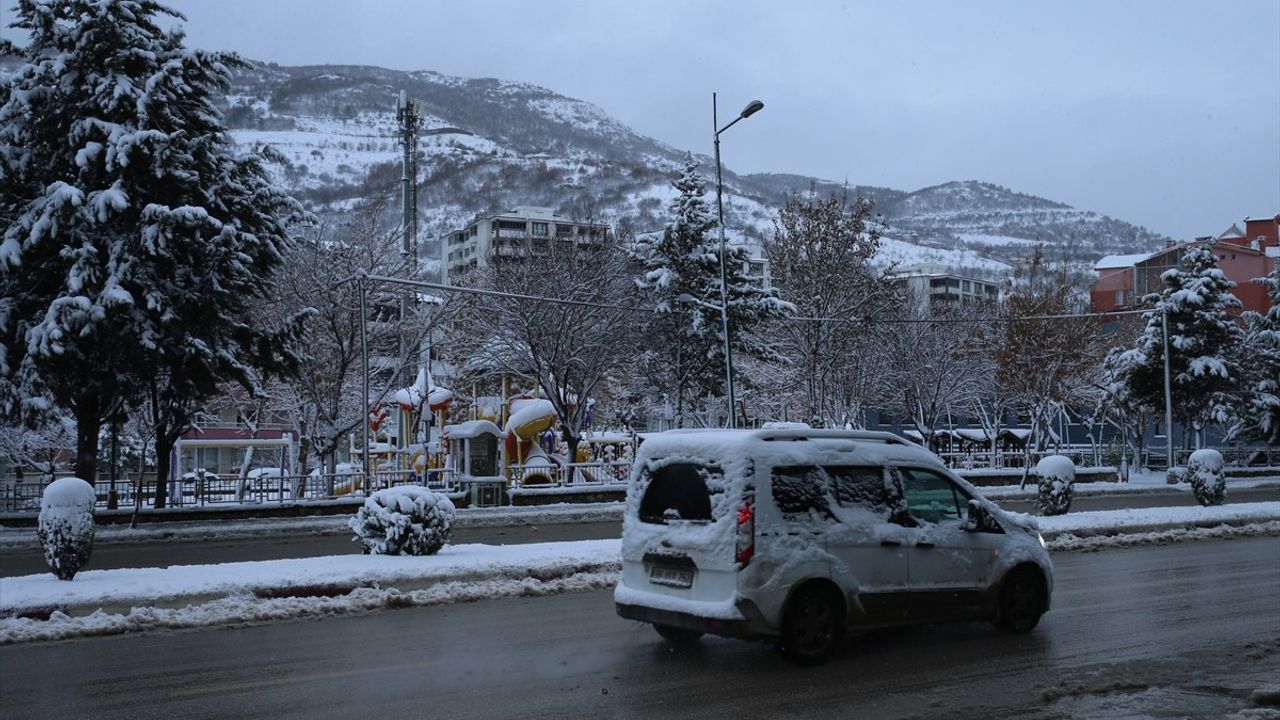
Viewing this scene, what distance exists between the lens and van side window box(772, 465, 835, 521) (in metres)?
9.14

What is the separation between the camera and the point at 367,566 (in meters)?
14.9

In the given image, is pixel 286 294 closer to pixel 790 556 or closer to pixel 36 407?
pixel 36 407

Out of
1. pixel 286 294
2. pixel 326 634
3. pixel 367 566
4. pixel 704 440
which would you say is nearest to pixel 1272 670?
pixel 704 440

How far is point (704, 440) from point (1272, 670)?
464cm

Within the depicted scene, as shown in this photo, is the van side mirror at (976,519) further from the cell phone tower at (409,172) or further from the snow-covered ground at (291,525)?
the cell phone tower at (409,172)

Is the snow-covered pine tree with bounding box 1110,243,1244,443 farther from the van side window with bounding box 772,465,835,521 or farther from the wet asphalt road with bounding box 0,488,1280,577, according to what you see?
the van side window with bounding box 772,465,835,521

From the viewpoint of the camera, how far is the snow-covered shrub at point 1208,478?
27719 mm

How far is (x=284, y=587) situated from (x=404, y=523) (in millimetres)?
2659

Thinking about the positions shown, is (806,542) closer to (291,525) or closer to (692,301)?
(291,525)

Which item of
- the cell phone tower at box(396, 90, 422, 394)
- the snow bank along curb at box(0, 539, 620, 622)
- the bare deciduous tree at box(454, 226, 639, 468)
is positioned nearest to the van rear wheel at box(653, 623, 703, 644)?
the snow bank along curb at box(0, 539, 620, 622)

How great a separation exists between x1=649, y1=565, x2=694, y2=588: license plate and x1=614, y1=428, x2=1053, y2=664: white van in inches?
Result: 0.4

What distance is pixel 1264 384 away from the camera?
5519 cm

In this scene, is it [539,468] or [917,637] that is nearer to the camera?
[917,637]

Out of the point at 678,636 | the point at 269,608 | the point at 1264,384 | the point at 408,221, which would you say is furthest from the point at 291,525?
the point at 1264,384
